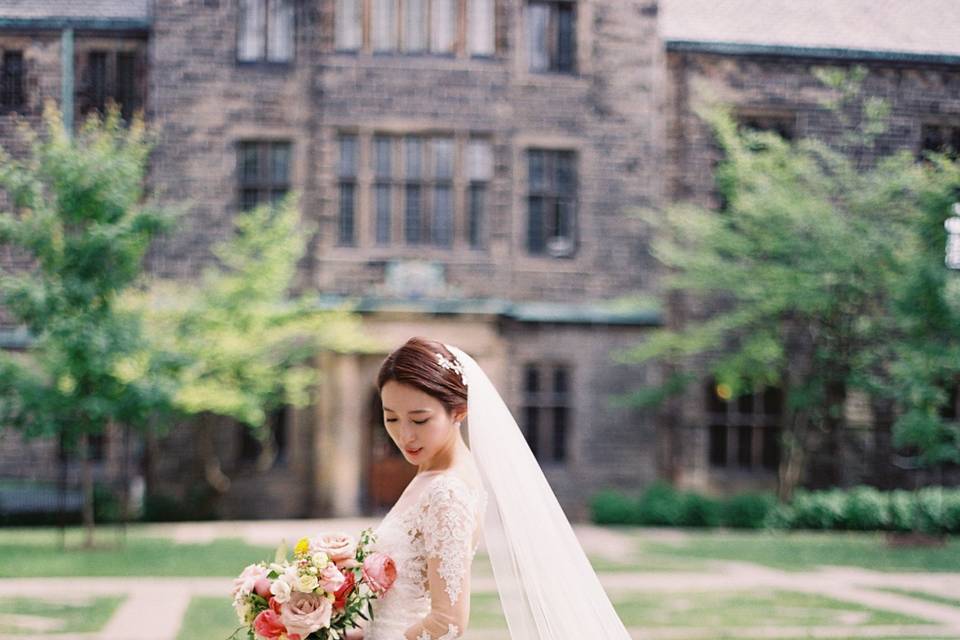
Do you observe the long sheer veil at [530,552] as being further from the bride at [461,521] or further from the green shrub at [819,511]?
the green shrub at [819,511]

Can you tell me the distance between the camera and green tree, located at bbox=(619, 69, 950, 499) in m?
15.0

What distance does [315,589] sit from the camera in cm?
293

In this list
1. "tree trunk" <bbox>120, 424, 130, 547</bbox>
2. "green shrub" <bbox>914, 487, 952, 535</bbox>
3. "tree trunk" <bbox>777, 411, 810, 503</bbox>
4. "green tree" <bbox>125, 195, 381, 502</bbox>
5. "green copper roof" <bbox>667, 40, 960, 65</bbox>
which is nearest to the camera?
"green tree" <bbox>125, 195, 381, 502</bbox>

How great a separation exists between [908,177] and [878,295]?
71.8 inches

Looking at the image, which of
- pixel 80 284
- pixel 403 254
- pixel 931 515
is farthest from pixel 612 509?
pixel 80 284

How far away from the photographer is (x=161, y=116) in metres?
16.4

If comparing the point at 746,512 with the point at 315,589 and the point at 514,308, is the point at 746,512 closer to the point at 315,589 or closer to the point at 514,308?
the point at 514,308

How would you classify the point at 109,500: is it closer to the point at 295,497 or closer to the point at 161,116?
the point at 295,497

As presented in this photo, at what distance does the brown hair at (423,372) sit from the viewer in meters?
2.94

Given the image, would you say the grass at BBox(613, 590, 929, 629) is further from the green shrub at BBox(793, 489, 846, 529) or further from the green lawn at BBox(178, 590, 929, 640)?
the green shrub at BBox(793, 489, 846, 529)

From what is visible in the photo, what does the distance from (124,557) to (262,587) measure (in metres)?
9.61

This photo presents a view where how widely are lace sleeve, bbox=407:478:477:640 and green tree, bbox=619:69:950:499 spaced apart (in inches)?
481

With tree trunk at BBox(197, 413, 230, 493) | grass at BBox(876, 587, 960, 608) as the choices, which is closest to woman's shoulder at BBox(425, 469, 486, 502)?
grass at BBox(876, 587, 960, 608)

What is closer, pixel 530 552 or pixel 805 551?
pixel 530 552
